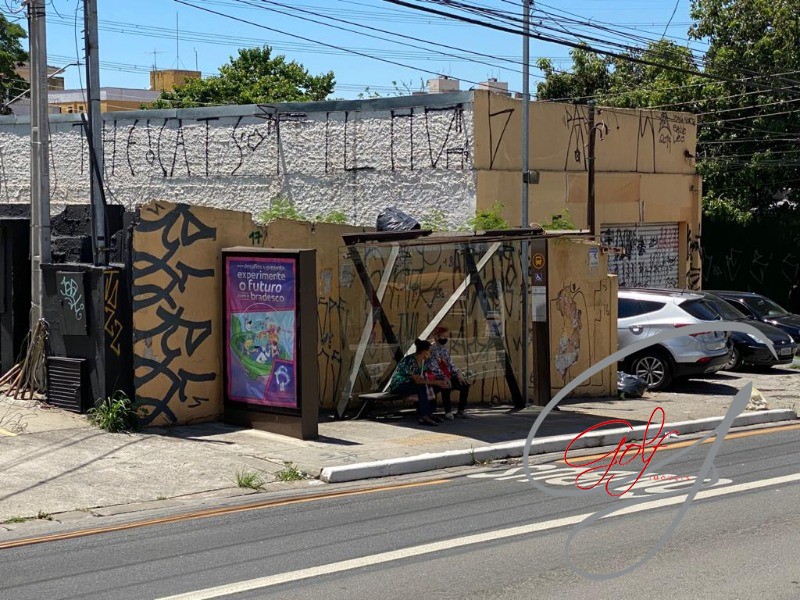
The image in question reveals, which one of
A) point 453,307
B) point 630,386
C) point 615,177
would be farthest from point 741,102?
point 453,307

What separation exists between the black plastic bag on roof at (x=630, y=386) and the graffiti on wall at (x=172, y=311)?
291 inches

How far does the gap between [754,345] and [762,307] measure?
3.65 meters

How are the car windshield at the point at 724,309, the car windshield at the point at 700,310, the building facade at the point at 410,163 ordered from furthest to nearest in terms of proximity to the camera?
the car windshield at the point at 724,309
the building facade at the point at 410,163
the car windshield at the point at 700,310

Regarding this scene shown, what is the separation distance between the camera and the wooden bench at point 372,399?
14.4 metres

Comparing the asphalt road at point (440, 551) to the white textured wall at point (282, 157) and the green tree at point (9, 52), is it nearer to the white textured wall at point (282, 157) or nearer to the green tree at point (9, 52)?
the white textured wall at point (282, 157)

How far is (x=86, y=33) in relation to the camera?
13578 millimetres

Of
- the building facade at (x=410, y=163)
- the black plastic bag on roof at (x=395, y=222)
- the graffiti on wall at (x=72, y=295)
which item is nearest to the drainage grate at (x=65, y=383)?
the graffiti on wall at (x=72, y=295)

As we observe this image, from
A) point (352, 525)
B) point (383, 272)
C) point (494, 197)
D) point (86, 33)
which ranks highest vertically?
point (86, 33)

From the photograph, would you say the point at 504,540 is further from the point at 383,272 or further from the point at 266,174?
the point at 266,174

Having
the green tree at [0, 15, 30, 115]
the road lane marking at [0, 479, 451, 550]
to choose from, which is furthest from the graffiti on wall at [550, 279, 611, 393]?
the green tree at [0, 15, 30, 115]

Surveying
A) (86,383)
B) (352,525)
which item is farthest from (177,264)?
(352,525)

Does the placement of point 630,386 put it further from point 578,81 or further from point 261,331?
point 578,81

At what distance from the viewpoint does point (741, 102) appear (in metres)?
33.4

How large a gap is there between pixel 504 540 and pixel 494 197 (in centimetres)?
1258
